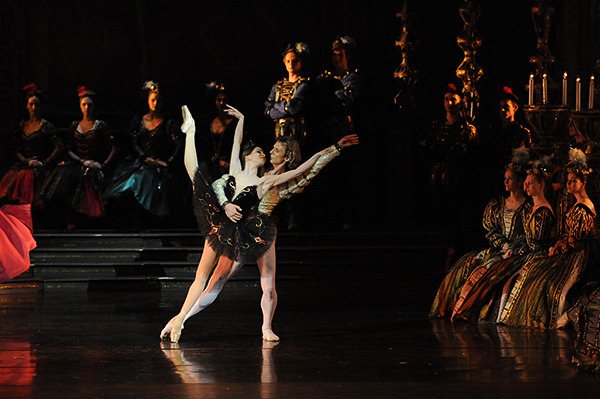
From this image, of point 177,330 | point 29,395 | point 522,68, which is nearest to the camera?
point 29,395

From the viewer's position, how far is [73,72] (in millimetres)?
13266

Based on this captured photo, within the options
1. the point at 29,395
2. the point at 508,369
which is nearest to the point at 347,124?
the point at 508,369

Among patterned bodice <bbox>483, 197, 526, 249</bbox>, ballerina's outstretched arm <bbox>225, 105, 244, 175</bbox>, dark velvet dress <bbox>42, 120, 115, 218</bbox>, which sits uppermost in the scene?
ballerina's outstretched arm <bbox>225, 105, 244, 175</bbox>

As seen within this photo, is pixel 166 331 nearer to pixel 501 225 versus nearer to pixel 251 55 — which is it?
pixel 501 225

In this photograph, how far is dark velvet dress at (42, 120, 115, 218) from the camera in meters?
11.3

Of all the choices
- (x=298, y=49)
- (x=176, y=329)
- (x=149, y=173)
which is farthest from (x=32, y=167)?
(x=176, y=329)

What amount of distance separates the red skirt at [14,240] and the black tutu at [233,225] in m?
2.40

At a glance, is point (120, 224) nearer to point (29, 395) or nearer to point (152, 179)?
point (152, 179)

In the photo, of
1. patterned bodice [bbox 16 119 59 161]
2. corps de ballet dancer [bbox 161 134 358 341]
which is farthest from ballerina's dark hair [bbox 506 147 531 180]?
patterned bodice [bbox 16 119 59 161]

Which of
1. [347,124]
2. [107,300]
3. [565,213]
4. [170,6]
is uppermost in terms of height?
[170,6]

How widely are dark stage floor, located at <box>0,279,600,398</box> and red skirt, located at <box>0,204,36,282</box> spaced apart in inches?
12.9

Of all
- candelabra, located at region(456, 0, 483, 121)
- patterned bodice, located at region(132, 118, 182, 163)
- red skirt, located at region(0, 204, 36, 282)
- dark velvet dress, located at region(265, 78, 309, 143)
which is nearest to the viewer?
red skirt, located at region(0, 204, 36, 282)

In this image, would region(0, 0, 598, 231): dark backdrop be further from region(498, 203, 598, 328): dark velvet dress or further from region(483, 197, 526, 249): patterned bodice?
region(498, 203, 598, 328): dark velvet dress

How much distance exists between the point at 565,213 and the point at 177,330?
3049 millimetres
